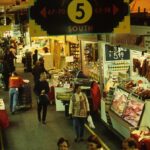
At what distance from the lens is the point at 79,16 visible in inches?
288

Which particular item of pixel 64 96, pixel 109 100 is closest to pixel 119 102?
pixel 109 100

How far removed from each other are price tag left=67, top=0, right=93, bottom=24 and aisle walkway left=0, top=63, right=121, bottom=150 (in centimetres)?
552

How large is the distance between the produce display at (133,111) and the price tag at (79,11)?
4.35 meters

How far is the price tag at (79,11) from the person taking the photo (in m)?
7.29

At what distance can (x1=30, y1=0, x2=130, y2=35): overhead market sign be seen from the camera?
720 centimetres

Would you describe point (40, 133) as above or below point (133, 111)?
below

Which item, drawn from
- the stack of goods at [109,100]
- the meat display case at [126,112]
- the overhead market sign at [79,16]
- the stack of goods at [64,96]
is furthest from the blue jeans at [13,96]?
the overhead market sign at [79,16]

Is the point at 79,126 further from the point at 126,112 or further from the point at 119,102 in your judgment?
the point at 126,112

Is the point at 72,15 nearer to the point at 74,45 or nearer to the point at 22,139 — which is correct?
the point at 22,139

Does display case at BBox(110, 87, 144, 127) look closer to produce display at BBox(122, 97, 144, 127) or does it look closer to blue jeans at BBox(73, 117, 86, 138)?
produce display at BBox(122, 97, 144, 127)

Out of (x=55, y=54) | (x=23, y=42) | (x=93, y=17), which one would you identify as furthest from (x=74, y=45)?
(x=23, y=42)

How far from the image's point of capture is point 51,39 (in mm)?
28094

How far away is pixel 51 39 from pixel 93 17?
2081 cm

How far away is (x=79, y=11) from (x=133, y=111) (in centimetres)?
491
